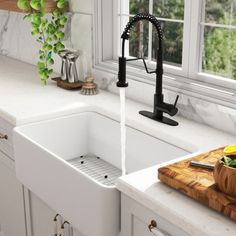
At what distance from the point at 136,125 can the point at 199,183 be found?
738 millimetres

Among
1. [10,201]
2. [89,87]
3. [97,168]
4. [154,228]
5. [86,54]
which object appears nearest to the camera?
[154,228]

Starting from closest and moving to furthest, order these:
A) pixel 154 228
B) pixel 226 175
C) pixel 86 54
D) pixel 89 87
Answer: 1. pixel 226 175
2. pixel 154 228
3. pixel 89 87
4. pixel 86 54

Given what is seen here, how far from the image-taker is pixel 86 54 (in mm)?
2568

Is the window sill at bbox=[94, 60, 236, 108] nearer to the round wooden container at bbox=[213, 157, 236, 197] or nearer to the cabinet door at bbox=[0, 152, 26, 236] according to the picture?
the round wooden container at bbox=[213, 157, 236, 197]

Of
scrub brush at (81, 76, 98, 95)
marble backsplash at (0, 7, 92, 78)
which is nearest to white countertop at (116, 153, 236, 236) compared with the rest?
scrub brush at (81, 76, 98, 95)

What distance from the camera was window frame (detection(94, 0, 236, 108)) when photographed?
6.33 ft

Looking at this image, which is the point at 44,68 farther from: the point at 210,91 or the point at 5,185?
the point at 210,91

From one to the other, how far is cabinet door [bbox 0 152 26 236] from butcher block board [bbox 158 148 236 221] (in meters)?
1.00

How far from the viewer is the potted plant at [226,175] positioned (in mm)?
1176

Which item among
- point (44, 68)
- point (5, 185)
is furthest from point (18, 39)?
point (5, 185)

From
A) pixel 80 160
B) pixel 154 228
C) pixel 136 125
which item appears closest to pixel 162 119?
pixel 136 125

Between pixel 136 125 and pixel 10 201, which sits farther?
pixel 10 201

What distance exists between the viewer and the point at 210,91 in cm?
192

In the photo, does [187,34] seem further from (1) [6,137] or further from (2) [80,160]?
(1) [6,137]
